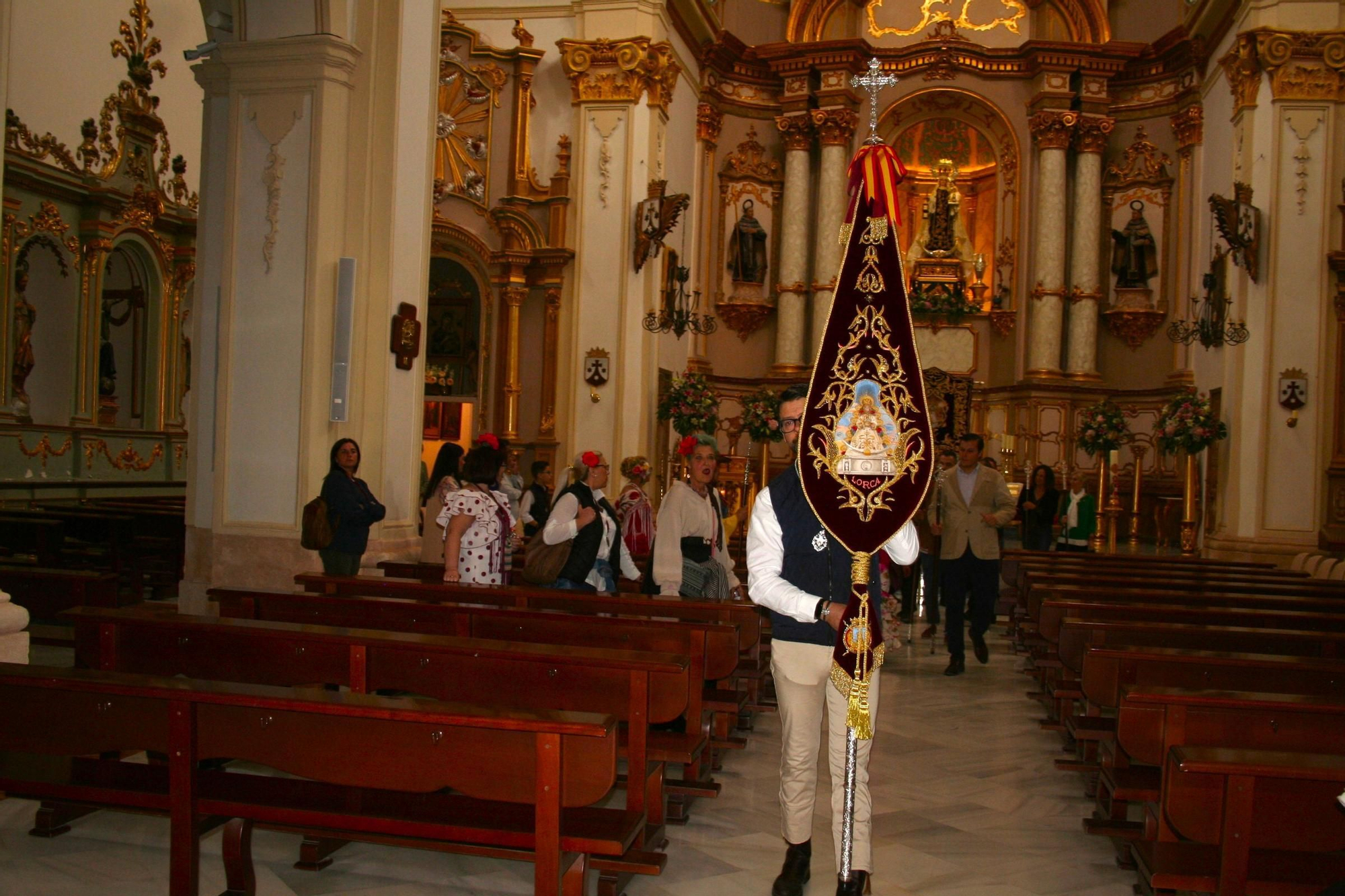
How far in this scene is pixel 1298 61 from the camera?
13.9 m

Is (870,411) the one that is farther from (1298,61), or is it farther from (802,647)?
(1298,61)

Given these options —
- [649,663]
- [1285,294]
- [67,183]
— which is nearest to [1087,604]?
[649,663]

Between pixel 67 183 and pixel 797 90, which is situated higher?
pixel 797 90

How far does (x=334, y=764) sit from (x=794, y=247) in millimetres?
17073

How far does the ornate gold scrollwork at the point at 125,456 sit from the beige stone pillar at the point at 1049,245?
558 inches

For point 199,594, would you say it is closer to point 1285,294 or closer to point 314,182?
point 314,182

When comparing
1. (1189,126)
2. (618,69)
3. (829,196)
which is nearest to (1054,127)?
(1189,126)

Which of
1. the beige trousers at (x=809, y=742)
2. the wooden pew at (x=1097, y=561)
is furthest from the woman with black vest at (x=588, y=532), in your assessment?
the wooden pew at (x=1097, y=561)

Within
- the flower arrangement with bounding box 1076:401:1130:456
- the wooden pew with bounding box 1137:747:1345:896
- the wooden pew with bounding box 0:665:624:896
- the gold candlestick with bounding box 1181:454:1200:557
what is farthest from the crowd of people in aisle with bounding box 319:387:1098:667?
the flower arrangement with bounding box 1076:401:1130:456

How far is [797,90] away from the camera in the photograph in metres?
19.8

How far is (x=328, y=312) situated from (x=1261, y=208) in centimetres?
1167

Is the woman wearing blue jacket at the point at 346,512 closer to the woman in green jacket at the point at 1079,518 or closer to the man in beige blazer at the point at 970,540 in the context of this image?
the man in beige blazer at the point at 970,540

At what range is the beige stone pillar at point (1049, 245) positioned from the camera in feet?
62.8

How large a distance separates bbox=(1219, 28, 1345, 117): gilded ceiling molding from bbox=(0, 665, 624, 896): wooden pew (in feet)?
46.1
